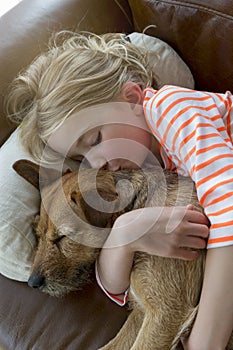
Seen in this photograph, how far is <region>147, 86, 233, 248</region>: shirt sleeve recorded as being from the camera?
1.23m

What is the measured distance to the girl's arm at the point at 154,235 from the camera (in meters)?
1.26

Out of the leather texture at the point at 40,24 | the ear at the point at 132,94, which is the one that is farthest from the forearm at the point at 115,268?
the leather texture at the point at 40,24

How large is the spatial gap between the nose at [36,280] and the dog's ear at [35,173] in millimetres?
268

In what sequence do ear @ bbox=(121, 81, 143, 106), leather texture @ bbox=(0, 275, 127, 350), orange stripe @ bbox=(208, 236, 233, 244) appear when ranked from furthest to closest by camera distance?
ear @ bbox=(121, 81, 143, 106), leather texture @ bbox=(0, 275, 127, 350), orange stripe @ bbox=(208, 236, 233, 244)

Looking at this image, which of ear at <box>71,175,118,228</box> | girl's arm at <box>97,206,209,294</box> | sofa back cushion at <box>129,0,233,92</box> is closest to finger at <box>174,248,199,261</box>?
girl's arm at <box>97,206,209,294</box>

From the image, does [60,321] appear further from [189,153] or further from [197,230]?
[189,153]

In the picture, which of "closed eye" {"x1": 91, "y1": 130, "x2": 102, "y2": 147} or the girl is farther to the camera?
"closed eye" {"x1": 91, "y1": 130, "x2": 102, "y2": 147}

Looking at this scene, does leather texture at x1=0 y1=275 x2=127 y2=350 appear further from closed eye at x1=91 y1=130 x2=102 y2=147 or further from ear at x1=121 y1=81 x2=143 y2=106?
ear at x1=121 y1=81 x2=143 y2=106

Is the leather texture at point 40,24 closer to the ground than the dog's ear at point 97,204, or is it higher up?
higher up

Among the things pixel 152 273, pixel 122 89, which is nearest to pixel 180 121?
pixel 122 89

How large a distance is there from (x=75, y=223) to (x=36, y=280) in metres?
0.20

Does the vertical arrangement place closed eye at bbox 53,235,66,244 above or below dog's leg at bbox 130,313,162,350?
above

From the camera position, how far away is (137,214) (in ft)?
4.23

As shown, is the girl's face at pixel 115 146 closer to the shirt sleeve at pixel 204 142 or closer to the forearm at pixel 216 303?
the shirt sleeve at pixel 204 142
